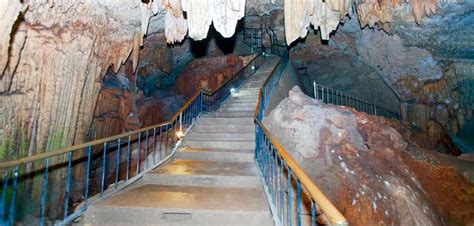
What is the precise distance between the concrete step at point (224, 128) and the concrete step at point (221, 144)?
705mm

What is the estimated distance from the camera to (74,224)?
3.55m

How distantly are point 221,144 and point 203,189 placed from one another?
2.68 m

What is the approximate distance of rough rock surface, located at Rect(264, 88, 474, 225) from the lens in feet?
18.9

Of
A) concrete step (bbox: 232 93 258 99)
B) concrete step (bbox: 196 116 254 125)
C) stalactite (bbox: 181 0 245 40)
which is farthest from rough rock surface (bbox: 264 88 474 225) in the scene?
stalactite (bbox: 181 0 245 40)

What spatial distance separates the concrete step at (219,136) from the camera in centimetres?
753

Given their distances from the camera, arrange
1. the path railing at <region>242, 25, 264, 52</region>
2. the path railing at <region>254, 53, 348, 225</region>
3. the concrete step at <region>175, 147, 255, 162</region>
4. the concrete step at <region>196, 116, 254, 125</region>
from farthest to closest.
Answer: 1. the path railing at <region>242, 25, 264, 52</region>
2. the concrete step at <region>196, 116, 254, 125</region>
3. the concrete step at <region>175, 147, 255, 162</region>
4. the path railing at <region>254, 53, 348, 225</region>

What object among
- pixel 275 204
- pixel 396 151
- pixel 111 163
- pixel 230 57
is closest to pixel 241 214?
pixel 275 204

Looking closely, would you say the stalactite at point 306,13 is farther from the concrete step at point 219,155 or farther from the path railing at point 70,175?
the path railing at point 70,175

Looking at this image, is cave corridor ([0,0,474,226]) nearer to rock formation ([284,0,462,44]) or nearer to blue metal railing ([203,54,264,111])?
rock formation ([284,0,462,44])

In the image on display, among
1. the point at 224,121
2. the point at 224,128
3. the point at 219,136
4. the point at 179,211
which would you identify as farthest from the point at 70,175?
the point at 179,211

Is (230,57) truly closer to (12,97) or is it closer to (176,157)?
(176,157)

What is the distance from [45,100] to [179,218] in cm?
445

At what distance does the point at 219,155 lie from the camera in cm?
661

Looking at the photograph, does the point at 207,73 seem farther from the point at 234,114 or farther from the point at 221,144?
the point at 221,144
